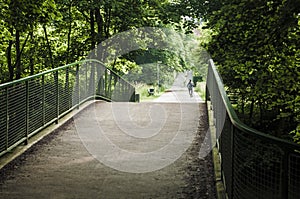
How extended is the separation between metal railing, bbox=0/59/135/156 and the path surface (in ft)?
0.99

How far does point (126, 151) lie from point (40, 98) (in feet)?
6.33

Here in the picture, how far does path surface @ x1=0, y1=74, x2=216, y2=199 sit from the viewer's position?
5.50 m

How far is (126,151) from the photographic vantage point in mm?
7469

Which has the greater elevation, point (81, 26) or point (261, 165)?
point (81, 26)

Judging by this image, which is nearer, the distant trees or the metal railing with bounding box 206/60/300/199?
the metal railing with bounding box 206/60/300/199

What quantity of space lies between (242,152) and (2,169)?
146 inches

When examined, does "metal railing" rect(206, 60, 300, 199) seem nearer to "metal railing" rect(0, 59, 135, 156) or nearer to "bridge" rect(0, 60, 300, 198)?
"bridge" rect(0, 60, 300, 198)

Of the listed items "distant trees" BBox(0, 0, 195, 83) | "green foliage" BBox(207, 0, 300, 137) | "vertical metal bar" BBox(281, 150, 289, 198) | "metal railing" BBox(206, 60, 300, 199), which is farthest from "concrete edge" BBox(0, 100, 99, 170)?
"distant trees" BBox(0, 0, 195, 83)

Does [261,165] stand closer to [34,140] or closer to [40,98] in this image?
[34,140]

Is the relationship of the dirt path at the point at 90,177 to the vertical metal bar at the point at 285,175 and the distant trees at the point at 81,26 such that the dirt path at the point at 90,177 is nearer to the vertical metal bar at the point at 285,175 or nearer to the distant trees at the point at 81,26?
the vertical metal bar at the point at 285,175

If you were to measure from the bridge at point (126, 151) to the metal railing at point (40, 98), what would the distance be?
2 centimetres

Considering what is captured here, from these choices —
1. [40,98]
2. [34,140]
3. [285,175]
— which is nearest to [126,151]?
[34,140]

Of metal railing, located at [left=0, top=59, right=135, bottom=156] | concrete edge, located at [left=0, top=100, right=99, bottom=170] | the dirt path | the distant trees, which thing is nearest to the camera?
the dirt path

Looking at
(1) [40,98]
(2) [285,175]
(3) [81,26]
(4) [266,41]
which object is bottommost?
(2) [285,175]
